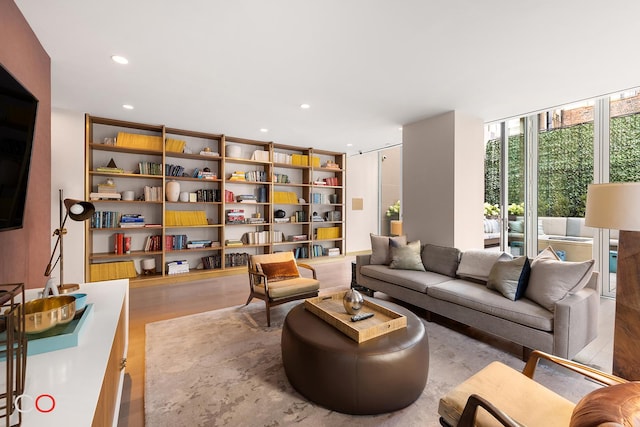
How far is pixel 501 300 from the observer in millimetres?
2549

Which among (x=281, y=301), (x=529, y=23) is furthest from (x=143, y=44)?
(x=529, y=23)

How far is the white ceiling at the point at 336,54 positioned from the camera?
1933 mm

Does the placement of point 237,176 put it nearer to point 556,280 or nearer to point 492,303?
point 492,303

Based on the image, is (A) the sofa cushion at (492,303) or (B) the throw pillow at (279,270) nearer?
(A) the sofa cushion at (492,303)

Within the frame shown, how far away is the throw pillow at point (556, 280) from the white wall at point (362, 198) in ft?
15.6

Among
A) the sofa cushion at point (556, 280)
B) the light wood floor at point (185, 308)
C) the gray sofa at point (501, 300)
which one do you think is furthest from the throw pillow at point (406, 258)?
the sofa cushion at point (556, 280)

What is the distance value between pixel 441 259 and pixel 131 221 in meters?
4.67

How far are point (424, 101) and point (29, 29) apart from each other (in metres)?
3.73

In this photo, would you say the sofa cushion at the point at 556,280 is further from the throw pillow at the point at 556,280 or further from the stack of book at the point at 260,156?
the stack of book at the point at 260,156

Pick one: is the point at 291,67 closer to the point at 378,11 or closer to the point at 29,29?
the point at 378,11

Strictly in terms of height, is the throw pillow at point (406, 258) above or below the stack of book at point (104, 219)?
below

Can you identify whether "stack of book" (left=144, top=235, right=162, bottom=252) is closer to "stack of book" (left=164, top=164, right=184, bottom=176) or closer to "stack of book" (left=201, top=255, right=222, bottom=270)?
"stack of book" (left=201, top=255, right=222, bottom=270)

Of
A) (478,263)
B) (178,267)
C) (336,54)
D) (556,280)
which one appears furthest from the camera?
(178,267)

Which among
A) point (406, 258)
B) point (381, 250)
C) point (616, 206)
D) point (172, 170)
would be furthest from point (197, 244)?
point (616, 206)
